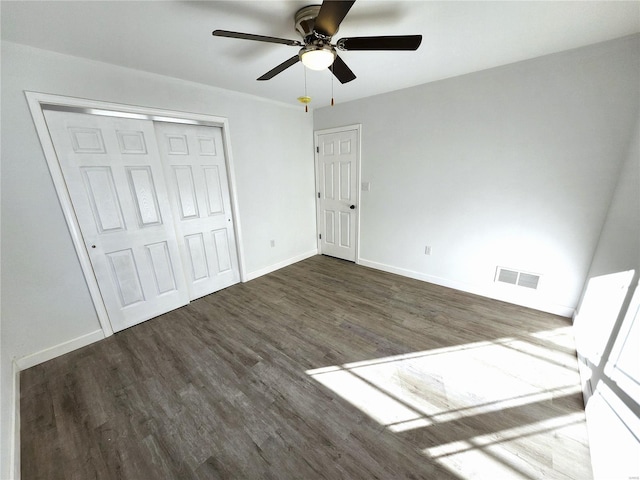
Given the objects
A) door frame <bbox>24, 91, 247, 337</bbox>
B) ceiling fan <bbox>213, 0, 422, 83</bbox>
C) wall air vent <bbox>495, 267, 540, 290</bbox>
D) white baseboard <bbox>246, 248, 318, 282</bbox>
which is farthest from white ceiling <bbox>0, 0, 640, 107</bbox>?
white baseboard <bbox>246, 248, 318, 282</bbox>

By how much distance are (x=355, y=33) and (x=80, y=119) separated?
2407 mm

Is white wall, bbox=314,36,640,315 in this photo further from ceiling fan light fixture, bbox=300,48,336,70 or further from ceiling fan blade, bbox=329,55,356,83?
ceiling fan light fixture, bbox=300,48,336,70

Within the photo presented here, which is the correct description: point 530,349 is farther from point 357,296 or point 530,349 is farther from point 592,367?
point 357,296

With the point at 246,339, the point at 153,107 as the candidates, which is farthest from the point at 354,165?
the point at 246,339

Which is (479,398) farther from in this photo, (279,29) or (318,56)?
(279,29)

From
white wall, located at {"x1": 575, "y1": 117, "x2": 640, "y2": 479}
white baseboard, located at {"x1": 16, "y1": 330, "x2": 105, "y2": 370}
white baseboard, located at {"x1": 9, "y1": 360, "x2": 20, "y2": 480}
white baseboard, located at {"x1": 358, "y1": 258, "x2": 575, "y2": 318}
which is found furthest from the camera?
white baseboard, located at {"x1": 358, "y1": 258, "x2": 575, "y2": 318}

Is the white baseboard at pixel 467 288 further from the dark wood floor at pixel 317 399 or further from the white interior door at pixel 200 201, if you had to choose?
the white interior door at pixel 200 201

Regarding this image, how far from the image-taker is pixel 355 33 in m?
1.79

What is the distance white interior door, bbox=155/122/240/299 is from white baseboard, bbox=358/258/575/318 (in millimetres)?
2158

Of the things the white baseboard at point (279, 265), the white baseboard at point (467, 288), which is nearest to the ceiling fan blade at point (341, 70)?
the white baseboard at point (467, 288)

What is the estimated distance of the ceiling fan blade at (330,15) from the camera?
43.4 inches

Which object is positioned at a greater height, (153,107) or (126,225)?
(153,107)

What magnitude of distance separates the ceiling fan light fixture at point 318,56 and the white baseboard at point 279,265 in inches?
108

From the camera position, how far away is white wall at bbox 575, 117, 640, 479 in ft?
3.57
